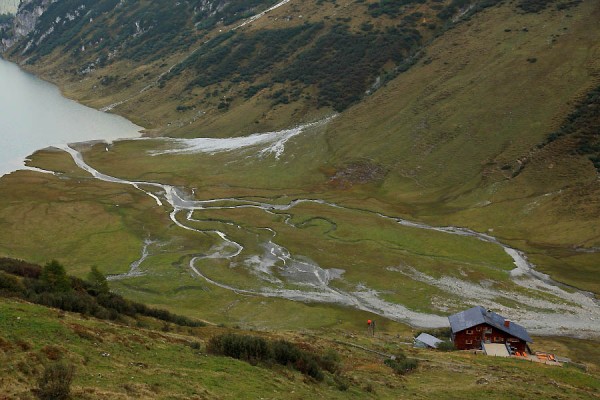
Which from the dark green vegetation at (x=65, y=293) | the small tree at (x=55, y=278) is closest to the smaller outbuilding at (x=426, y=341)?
the dark green vegetation at (x=65, y=293)

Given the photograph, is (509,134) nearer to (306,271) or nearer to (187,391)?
(306,271)

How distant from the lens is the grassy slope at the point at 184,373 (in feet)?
76.1

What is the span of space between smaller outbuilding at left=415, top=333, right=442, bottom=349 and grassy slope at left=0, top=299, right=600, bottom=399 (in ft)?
41.4

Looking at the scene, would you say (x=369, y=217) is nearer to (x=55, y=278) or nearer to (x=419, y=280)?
(x=419, y=280)

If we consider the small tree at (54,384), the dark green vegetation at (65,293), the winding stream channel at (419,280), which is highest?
the small tree at (54,384)

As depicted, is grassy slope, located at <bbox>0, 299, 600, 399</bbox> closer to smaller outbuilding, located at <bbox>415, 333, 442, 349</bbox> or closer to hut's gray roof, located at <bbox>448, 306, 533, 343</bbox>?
hut's gray roof, located at <bbox>448, 306, 533, 343</bbox>

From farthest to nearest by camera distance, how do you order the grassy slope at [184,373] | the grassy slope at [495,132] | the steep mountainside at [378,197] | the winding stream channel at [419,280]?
the grassy slope at [495,132] < the steep mountainside at [378,197] < the winding stream channel at [419,280] < the grassy slope at [184,373]

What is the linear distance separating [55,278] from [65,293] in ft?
18.4

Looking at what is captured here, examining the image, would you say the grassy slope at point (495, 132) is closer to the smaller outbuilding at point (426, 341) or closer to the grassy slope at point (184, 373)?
the smaller outbuilding at point (426, 341)

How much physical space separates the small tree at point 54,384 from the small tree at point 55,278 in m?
22.7

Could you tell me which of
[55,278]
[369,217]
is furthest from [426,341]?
[369,217]

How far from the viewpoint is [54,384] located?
64.8 feet

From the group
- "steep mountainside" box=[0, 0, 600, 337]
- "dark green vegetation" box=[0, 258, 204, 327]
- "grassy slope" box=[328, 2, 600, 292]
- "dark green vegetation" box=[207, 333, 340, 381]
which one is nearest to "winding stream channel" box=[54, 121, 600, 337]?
"steep mountainside" box=[0, 0, 600, 337]

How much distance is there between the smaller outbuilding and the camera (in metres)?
60.1
